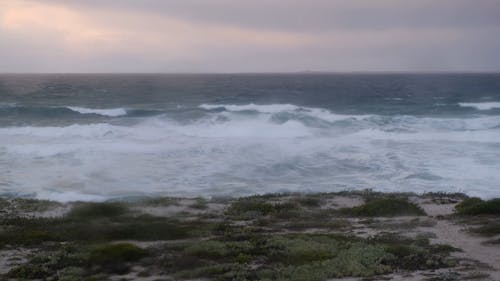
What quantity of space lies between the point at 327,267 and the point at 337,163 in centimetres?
1835

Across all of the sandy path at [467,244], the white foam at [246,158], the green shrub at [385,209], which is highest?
the sandy path at [467,244]

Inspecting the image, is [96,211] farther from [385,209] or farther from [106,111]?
[106,111]

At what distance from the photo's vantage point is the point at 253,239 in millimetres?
13406

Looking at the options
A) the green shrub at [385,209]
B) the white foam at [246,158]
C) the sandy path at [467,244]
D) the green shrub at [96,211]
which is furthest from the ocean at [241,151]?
the sandy path at [467,244]

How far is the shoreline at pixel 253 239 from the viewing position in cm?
1106

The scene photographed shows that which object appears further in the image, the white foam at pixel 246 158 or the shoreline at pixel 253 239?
the white foam at pixel 246 158

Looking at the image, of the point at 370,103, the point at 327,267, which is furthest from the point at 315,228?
the point at 370,103

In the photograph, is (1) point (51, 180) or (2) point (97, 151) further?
(2) point (97, 151)

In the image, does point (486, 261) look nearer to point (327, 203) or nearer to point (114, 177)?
point (327, 203)

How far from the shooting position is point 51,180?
24.6 m

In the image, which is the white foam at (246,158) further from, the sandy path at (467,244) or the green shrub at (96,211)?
the sandy path at (467,244)

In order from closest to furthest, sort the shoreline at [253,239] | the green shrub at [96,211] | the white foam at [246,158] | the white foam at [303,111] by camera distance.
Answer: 1. the shoreline at [253,239]
2. the green shrub at [96,211]
3. the white foam at [246,158]
4. the white foam at [303,111]

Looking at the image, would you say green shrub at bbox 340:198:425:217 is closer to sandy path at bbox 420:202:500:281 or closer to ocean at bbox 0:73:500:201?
sandy path at bbox 420:202:500:281

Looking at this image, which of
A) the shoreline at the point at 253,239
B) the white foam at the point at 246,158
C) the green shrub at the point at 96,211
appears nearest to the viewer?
the shoreline at the point at 253,239
